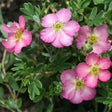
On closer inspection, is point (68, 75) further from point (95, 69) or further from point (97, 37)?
point (97, 37)

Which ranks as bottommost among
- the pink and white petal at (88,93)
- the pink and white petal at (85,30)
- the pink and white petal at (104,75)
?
the pink and white petal at (88,93)

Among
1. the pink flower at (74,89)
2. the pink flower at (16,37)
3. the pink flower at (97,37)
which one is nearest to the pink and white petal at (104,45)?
the pink flower at (97,37)

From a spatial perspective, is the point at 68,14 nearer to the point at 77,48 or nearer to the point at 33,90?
the point at 77,48

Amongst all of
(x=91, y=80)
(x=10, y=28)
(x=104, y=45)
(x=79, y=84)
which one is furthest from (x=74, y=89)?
(x=10, y=28)

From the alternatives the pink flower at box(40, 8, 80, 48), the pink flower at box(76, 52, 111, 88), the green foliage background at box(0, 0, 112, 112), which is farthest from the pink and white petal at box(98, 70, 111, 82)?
the pink flower at box(40, 8, 80, 48)

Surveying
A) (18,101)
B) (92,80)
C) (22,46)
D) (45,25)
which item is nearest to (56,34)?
(45,25)

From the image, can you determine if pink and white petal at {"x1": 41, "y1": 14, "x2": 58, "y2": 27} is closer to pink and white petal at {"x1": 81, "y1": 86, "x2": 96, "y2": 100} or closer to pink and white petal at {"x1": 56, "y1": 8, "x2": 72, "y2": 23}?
pink and white petal at {"x1": 56, "y1": 8, "x2": 72, "y2": 23}

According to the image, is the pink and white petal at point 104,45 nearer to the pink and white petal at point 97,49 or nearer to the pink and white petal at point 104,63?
the pink and white petal at point 97,49
